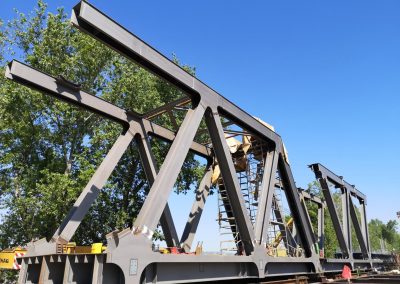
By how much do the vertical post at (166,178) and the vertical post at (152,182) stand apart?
144 inches

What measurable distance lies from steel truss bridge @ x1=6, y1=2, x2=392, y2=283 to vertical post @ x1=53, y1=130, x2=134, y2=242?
0.03 meters

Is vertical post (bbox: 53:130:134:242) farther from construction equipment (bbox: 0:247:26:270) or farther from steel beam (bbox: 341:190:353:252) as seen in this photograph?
steel beam (bbox: 341:190:353:252)

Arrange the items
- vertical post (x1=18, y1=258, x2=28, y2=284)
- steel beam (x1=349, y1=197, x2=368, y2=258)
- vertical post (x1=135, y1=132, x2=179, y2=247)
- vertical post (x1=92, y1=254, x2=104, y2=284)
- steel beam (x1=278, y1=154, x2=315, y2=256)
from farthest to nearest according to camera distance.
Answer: steel beam (x1=349, y1=197, x2=368, y2=258) → steel beam (x1=278, y1=154, x2=315, y2=256) → vertical post (x1=135, y1=132, x2=179, y2=247) → vertical post (x1=18, y1=258, x2=28, y2=284) → vertical post (x1=92, y1=254, x2=104, y2=284)

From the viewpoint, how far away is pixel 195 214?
14234 millimetres

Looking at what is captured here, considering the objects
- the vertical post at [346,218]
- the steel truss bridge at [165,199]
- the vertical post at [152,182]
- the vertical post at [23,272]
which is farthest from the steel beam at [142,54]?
the vertical post at [346,218]

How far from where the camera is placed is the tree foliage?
2055cm

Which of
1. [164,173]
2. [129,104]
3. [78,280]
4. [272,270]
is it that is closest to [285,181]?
[272,270]

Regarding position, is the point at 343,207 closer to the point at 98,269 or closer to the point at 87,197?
the point at 87,197

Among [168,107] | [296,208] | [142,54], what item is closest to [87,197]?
[168,107]

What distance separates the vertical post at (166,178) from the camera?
7.61 meters

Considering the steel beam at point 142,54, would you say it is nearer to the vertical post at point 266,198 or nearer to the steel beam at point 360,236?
the vertical post at point 266,198

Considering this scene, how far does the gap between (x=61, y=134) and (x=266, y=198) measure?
49.6 feet

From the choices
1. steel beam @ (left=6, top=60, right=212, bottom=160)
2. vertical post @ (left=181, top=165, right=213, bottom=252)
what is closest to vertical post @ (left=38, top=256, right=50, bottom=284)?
steel beam @ (left=6, top=60, right=212, bottom=160)

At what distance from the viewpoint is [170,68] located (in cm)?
917
